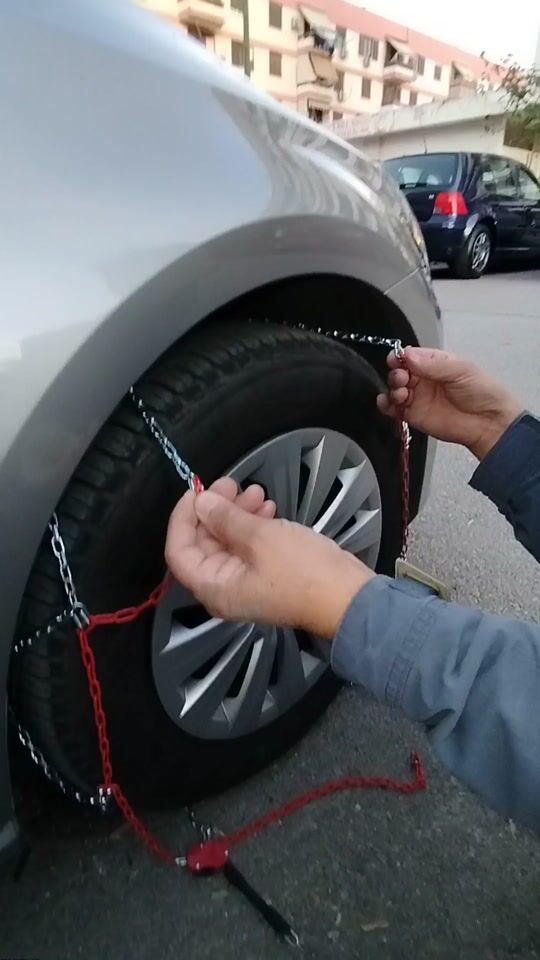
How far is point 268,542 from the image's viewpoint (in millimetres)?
928

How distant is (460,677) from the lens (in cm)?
84

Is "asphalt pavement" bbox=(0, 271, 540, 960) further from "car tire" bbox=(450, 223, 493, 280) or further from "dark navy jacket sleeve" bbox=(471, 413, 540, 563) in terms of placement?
"car tire" bbox=(450, 223, 493, 280)

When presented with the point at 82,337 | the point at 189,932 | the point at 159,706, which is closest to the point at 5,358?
the point at 82,337

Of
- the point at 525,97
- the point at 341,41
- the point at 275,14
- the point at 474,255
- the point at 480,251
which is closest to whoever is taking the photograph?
the point at 474,255

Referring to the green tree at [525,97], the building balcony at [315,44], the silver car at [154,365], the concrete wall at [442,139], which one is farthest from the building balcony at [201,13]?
the silver car at [154,365]

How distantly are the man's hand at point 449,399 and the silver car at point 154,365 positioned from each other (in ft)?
0.41

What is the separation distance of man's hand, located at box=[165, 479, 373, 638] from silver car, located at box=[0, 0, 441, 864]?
0.40ft

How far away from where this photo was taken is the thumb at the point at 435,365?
149 cm

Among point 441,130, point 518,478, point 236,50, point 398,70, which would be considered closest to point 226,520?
point 518,478

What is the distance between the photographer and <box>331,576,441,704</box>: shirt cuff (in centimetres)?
86

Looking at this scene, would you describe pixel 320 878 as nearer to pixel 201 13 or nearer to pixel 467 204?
pixel 467 204

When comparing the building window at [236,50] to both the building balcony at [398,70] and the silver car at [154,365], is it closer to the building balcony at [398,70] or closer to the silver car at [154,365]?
the building balcony at [398,70]

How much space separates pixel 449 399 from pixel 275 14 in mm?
37591

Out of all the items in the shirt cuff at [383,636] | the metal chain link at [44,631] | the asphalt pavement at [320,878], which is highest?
the shirt cuff at [383,636]
